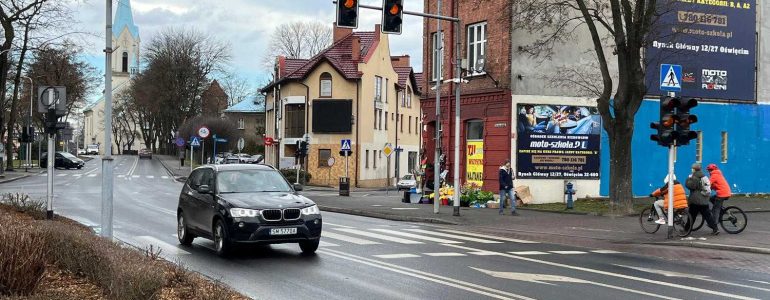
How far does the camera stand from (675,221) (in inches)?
698

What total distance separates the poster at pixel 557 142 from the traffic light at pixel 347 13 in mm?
12713

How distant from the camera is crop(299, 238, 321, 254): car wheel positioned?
1286 cm

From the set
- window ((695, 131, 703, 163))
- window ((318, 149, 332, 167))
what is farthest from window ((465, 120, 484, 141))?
window ((318, 149, 332, 167))

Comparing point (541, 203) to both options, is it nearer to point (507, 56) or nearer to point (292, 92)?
point (507, 56)

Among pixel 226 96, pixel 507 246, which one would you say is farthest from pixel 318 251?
pixel 226 96

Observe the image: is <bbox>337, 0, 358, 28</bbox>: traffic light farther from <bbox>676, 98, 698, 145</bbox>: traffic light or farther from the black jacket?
the black jacket

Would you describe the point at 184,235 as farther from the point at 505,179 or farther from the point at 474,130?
the point at 474,130

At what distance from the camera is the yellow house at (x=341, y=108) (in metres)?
56.1

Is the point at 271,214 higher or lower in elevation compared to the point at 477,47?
lower

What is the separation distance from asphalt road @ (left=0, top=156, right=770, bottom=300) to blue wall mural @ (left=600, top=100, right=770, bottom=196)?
1549cm

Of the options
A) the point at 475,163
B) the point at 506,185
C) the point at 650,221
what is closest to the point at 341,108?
the point at 475,163

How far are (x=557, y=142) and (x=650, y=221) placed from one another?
9.87 meters

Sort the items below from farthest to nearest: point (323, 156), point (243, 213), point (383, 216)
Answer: point (323, 156) < point (383, 216) < point (243, 213)

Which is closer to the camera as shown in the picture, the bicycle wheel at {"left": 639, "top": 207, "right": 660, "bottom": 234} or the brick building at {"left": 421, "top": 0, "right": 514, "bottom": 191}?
the bicycle wheel at {"left": 639, "top": 207, "right": 660, "bottom": 234}
